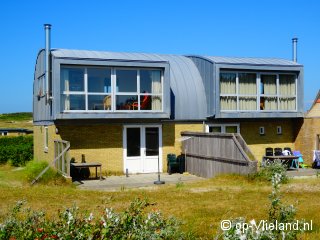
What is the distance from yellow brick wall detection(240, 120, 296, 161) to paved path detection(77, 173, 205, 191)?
4.64 meters

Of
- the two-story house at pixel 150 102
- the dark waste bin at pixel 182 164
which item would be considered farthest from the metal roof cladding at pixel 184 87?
the dark waste bin at pixel 182 164

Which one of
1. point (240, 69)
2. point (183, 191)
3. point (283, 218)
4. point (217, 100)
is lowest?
point (183, 191)

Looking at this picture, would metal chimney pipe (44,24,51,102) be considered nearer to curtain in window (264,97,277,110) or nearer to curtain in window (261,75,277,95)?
curtain in window (261,75,277,95)

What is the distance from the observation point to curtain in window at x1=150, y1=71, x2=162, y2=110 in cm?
2152

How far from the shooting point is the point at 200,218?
33.9 ft

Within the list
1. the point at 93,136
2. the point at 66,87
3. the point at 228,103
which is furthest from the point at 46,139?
the point at 228,103

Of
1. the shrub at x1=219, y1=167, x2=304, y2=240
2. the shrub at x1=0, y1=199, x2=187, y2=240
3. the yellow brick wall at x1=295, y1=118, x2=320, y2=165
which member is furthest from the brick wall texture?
the shrub at x1=0, y1=199, x2=187, y2=240

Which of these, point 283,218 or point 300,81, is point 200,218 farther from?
point 300,81

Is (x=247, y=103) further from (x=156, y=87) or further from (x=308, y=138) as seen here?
(x=156, y=87)

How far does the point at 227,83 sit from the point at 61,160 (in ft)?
30.2

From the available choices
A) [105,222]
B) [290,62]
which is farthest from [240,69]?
[105,222]

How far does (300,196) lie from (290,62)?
42.2 feet

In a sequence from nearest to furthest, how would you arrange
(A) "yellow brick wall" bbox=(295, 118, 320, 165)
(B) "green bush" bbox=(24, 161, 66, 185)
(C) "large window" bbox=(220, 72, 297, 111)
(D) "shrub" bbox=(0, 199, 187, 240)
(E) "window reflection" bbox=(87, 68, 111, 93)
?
(D) "shrub" bbox=(0, 199, 187, 240), (B) "green bush" bbox=(24, 161, 66, 185), (E) "window reflection" bbox=(87, 68, 111, 93), (C) "large window" bbox=(220, 72, 297, 111), (A) "yellow brick wall" bbox=(295, 118, 320, 165)

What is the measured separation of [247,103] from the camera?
2345 centimetres
